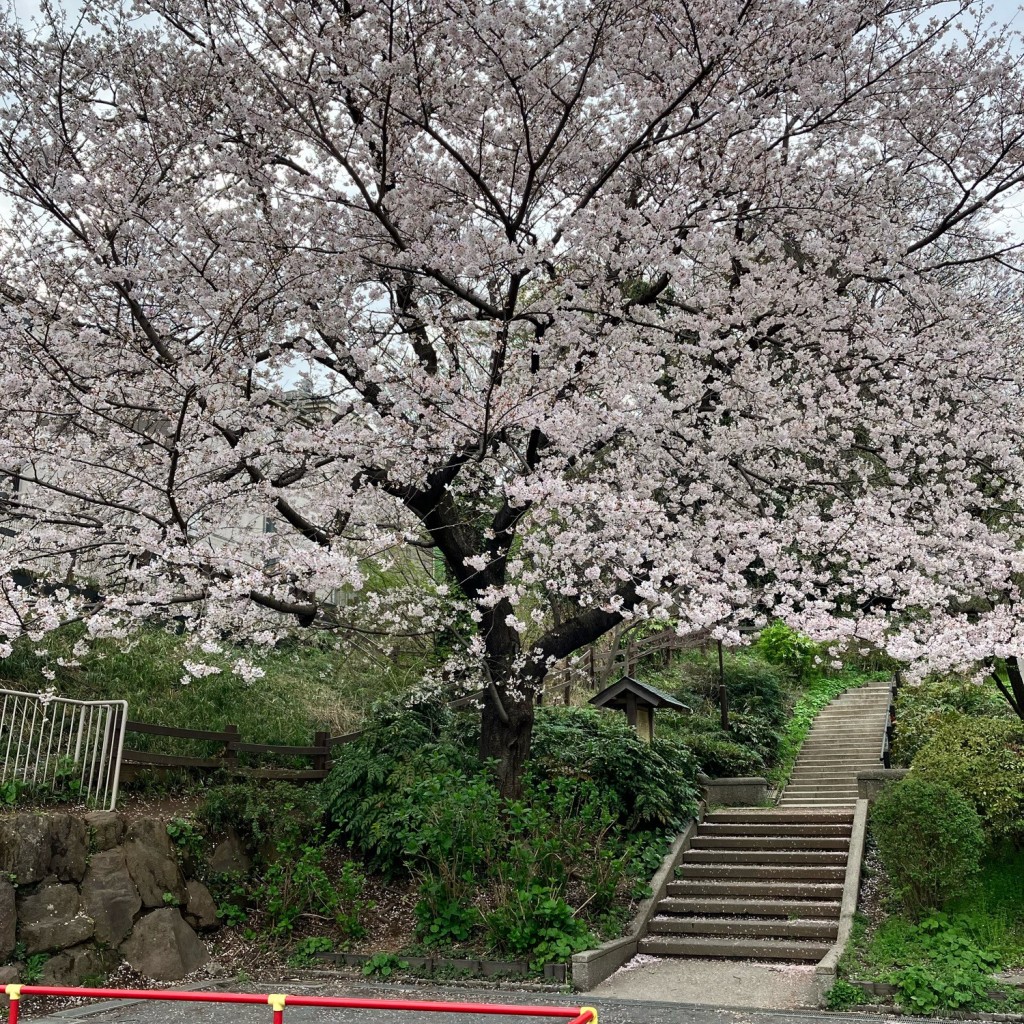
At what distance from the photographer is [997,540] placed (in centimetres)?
912

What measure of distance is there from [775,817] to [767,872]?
5.09 feet

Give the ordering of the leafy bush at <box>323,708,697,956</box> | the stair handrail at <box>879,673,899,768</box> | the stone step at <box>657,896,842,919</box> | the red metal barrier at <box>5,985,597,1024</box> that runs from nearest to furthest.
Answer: the red metal barrier at <box>5,985,597,1024</box>, the leafy bush at <box>323,708,697,956</box>, the stone step at <box>657,896,842,919</box>, the stair handrail at <box>879,673,899,768</box>

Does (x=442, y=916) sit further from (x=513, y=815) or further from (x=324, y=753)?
(x=324, y=753)

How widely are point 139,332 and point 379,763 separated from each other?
5268 mm

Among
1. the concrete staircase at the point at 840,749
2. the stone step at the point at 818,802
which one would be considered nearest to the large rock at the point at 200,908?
the stone step at the point at 818,802

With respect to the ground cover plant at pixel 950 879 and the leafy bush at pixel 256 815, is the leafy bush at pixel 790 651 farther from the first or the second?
the leafy bush at pixel 256 815

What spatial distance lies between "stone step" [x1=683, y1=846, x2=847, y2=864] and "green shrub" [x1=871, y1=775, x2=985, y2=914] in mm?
2215

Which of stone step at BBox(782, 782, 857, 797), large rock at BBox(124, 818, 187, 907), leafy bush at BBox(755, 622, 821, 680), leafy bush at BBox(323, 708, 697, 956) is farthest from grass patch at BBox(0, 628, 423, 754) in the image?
leafy bush at BBox(755, 622, 821, 680)

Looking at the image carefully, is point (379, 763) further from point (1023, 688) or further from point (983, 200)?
point (983, 200)

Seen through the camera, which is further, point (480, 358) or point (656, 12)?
point (480, 358)

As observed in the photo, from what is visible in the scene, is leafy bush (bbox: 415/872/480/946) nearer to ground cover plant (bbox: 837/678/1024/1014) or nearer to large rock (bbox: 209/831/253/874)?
large rock (bbox: 209/831/253/874)

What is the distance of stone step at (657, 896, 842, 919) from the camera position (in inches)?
373

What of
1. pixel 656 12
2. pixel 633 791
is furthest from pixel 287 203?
pixel 633 791

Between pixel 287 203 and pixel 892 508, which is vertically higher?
pixel 287 203
